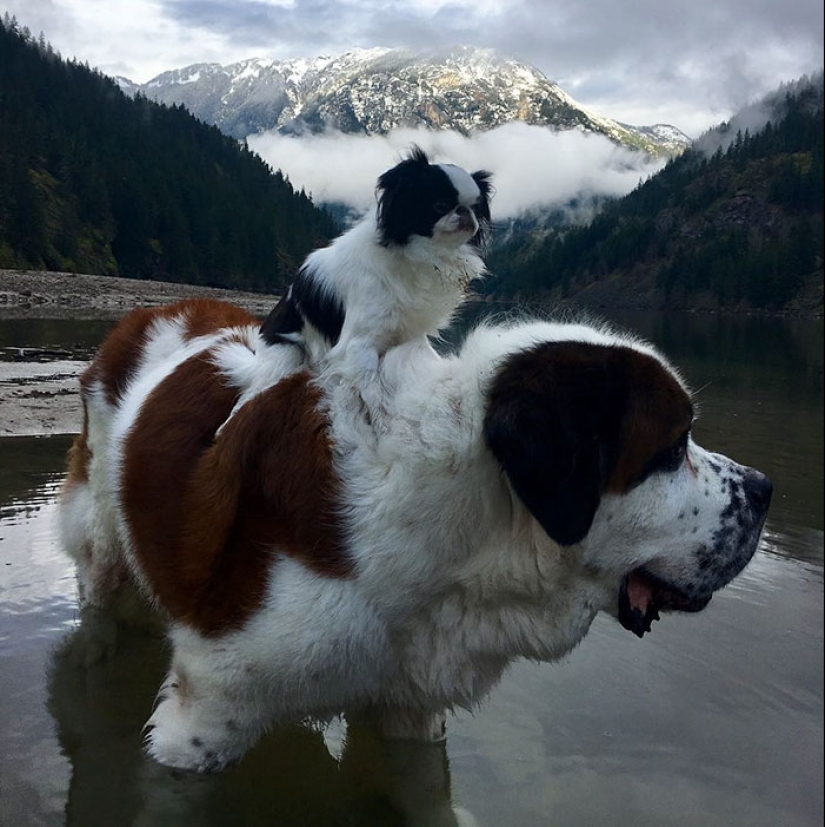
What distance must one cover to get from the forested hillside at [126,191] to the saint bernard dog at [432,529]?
4976 millimetres

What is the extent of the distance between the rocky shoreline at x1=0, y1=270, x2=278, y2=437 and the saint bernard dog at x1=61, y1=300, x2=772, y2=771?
7035 mm

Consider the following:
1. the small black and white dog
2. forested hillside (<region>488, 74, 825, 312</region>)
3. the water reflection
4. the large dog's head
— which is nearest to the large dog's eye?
the large dog's head

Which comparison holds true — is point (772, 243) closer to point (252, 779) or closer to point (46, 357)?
point (252, 779)

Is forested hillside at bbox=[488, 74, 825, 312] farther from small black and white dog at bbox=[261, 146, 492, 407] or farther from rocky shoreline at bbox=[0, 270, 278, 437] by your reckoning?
rocky shoreline at bbox=[0, 270, 278, 437]

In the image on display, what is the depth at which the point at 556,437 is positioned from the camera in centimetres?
237

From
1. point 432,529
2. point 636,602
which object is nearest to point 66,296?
point 432,529

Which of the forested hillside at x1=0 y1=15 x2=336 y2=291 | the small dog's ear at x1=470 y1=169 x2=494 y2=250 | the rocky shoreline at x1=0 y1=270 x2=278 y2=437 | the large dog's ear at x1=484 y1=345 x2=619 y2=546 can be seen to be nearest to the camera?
the large dog's ear at x1=484 y1=345 x2=619 y2=546

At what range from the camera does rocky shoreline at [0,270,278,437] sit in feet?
30.7

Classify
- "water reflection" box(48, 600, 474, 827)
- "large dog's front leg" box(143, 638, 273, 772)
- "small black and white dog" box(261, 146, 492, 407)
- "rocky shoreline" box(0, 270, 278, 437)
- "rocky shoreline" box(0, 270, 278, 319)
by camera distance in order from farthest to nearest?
"rocky shoreline" box(0, 270, 278, 319) → "rocky shoreline" box(0, 270, 278, 437) → "small black and white dog" box(261, 146, 492, 407) → "water reflection" box(48, 600, 474, 827) → "large dog's front leg" box(143, 638, 273, 772)

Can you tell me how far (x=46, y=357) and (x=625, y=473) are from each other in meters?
12.2

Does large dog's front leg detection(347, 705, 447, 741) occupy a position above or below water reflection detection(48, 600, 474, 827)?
above

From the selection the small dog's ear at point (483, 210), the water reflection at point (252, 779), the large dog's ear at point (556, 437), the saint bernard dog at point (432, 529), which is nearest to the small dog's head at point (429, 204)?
the small dog's ear at point (483, 210)

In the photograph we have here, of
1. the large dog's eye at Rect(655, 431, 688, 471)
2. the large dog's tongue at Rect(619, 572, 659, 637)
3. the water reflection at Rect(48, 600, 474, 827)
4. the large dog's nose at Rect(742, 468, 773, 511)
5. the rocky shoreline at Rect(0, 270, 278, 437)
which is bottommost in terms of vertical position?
the water reflection at Rect(48, 600, 474, 827)

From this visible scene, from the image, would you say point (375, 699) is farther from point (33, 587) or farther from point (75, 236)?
point (75, 236)
